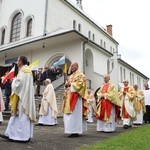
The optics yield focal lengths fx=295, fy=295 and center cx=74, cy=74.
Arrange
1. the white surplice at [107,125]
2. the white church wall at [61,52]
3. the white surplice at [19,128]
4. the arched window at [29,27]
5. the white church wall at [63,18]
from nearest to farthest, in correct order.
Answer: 1. the white surplice at [19,128]
2. the white surplice at [107,125]
3. the white church wall at [61,52]
4. the white church wall at [63,18]
5. the arched window at [29,27]

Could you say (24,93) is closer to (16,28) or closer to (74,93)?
(74,93)

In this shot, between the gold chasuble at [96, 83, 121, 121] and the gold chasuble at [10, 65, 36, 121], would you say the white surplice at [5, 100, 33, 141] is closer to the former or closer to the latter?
the gold chasuble at [10, 65, 36, 121]

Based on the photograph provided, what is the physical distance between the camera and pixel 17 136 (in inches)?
261

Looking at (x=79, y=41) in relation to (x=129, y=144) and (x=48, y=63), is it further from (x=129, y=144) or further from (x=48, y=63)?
(x=129, y=144)

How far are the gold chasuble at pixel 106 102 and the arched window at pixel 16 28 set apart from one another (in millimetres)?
19512

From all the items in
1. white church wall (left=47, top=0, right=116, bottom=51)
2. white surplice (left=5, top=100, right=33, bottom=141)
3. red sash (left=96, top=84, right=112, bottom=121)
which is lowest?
white surplice (left=5, top=100, right=33, bottom=141)

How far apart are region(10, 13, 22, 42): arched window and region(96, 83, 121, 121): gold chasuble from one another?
1951cm

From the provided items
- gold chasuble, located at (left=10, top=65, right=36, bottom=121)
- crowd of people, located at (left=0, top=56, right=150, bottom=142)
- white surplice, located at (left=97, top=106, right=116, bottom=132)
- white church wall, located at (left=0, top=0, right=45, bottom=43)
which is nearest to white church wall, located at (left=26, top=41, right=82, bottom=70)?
white church wall, located at (left=0, top=0, right=45, bottom=43)

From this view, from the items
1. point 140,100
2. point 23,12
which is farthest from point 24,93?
point 23,12

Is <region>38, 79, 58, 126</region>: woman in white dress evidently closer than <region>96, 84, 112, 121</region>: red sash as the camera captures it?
No

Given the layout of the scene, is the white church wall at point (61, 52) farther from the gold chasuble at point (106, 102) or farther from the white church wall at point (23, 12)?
the gold chasuble at point (106, 102)

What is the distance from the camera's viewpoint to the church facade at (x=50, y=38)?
2244 cm

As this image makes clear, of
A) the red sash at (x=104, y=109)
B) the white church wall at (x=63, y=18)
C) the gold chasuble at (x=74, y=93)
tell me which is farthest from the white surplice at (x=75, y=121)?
the white church wall at (x=63, y=18)

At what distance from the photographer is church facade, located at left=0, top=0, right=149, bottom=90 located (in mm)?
22438
